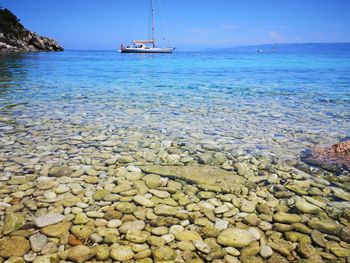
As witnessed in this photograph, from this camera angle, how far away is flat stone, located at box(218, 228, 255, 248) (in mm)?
3154

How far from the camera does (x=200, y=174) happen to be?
4.94 m

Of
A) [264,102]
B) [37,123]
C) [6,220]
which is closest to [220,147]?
[6,220]

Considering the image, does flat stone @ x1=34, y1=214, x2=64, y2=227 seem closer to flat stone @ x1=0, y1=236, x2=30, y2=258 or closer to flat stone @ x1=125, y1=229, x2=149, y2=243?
flat stone @ x1=0, y1=236, x2=30, y2=258

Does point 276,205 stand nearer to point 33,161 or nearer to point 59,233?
point 59,233

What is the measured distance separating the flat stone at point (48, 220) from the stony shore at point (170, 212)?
1 cm

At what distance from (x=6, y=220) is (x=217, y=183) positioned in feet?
10.1

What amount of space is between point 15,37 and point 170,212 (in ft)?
321

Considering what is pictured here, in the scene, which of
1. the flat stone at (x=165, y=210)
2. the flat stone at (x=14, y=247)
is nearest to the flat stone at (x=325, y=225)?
the flat stone at (x=165, y=210)

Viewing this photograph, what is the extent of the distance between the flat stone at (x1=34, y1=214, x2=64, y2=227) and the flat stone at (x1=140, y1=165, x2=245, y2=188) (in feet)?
6.02

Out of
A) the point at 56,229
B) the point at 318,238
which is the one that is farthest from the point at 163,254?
the point at 318,238

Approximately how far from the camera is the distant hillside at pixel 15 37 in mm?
77250

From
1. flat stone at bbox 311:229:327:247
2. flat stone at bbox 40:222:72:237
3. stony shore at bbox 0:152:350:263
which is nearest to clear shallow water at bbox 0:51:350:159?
stony shore at bbox 0:152:350:263

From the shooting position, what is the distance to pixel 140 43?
339 feet

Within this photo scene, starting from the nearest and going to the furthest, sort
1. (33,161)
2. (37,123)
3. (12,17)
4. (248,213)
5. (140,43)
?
(248,213) → (33,161) → (37,123) → (12,17) → (140,43)
